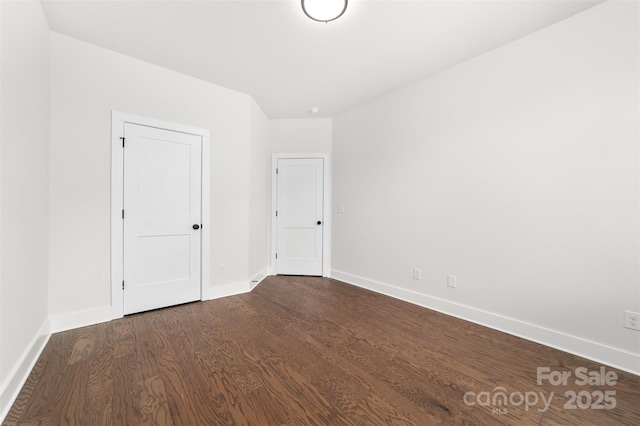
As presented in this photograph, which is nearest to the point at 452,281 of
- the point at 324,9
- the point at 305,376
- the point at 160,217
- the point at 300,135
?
the point at 305,376

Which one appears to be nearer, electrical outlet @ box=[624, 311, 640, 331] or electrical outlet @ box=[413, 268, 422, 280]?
electrical outlet @ box=[624, 311, 640, 331]

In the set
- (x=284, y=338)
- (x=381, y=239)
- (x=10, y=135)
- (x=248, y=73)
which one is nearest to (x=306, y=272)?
(x=381, y=239)

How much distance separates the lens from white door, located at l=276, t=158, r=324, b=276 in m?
4.52

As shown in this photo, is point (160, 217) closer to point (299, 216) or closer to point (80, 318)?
point (80, 318)

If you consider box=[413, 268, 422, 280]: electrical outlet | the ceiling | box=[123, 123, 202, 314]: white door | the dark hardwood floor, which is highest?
the ceiling

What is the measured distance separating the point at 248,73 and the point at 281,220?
7.68ft

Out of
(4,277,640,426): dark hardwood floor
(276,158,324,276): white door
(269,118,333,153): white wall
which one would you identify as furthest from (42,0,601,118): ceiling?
(4,277,640,426): dark hardwood floor

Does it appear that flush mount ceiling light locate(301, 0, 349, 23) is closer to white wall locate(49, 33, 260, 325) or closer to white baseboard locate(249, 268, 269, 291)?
white wall locate(49, 33, 260, 325)

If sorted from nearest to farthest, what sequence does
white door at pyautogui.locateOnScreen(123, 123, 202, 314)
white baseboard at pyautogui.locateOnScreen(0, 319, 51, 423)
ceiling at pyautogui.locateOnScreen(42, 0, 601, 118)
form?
white baseboard at pyautogui.locateOnScreen(0, 319, 51, 423)
ceiling at pyautogui.locateOnScreen(42, 0, 601, 118)
white door at pyautogui.locateOnScreen(123, 123, 202, 314)

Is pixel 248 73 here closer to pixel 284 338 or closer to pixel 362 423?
pixel 284 338

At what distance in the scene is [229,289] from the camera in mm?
3463

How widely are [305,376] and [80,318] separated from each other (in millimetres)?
2308

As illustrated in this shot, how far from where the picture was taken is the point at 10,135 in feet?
5.17

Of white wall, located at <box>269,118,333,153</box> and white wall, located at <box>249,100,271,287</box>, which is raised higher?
white wall, located at <box>269,118,333,153</box>
